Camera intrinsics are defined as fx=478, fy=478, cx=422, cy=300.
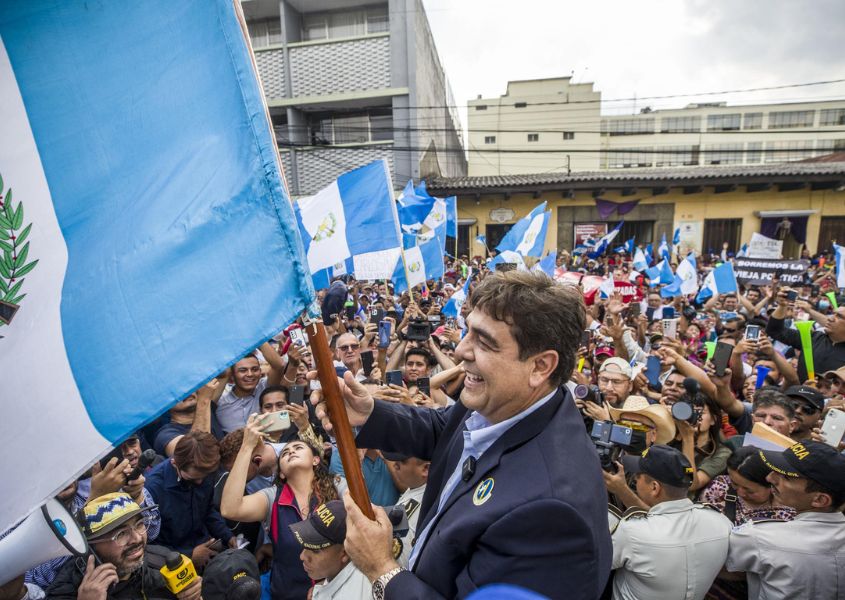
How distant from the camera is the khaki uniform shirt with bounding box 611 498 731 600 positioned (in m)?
2.22

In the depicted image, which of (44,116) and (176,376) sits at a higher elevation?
(44,116)

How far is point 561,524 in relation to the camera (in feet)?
3.83

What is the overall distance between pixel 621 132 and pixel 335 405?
49559 mm

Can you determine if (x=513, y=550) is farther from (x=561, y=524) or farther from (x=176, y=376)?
(x=176, y=376)

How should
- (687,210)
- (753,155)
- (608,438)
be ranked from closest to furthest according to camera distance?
(608,438) < (687,210) < (753,155)

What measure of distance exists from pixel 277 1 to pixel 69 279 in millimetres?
19346

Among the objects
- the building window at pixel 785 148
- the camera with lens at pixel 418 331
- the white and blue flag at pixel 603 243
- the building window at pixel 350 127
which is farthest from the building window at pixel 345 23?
the building window at pixel 785 148

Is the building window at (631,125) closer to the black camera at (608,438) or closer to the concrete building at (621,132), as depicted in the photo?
the concrete building at (621,132)

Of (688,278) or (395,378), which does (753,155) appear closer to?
(688,278)

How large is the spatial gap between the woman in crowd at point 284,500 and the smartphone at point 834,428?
2.93 metres

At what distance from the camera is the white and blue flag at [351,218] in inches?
239

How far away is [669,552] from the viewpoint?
2.23 meters

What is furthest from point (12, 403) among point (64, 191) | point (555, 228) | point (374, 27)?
point (555, 228)

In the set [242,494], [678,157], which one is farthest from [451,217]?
[678,157]
